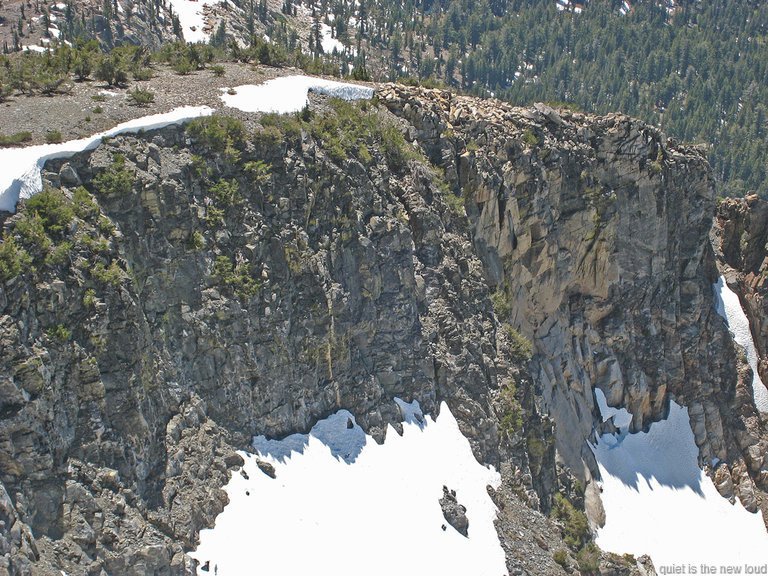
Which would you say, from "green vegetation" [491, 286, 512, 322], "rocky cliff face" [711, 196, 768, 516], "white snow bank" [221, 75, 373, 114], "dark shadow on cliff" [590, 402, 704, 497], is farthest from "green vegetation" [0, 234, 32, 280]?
"rocky cliff face" [711, 196, 768, 516]

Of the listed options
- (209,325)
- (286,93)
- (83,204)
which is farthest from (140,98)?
(209,325)

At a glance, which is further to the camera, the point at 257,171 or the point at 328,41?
the point at 328,41

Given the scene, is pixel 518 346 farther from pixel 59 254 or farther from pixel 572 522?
pixel 59 254

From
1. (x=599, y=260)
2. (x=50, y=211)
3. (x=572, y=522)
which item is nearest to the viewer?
(x=50, y=211)

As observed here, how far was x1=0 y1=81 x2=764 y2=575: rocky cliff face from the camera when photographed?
56.5 ft

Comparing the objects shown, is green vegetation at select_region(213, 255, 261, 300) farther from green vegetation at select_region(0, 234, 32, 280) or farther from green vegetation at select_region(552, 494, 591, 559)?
green vegetation at select_region(552, 494, 591, 559)

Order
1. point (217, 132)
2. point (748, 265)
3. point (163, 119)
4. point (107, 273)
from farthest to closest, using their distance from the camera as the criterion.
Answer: point (748, 265) < point (217, 132) < point (163, 119) < point (107, 273)

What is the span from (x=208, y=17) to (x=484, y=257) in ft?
273

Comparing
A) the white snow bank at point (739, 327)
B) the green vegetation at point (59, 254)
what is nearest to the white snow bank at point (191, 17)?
the white snow bank at point (739, 327)

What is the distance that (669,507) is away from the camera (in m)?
38.1

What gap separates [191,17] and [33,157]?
9061cm

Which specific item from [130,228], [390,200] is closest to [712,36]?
[390,200]

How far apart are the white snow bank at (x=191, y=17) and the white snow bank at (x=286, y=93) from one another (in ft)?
230

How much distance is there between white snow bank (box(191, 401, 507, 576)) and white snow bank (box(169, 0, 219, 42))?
82661 mm
